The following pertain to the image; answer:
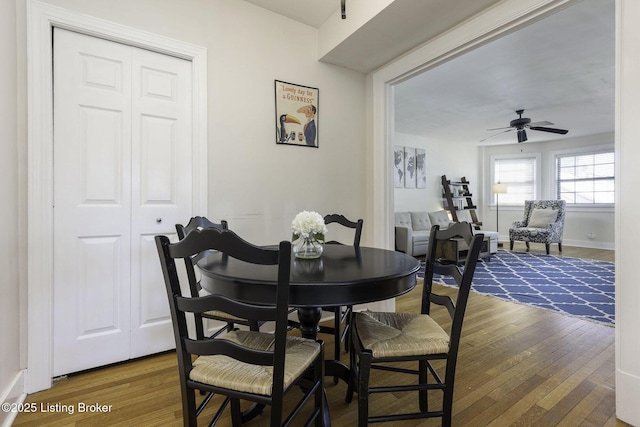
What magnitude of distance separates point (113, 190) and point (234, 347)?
155 cm

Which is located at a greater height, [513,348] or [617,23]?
[617,23]

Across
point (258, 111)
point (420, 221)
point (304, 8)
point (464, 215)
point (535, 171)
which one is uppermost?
point (304, 8)

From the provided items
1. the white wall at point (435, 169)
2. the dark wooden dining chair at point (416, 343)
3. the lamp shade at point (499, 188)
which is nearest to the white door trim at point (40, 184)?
the dark wooden dining chair at point (416, 343)

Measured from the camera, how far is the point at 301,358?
44.7 inches

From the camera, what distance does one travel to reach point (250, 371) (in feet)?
3.49

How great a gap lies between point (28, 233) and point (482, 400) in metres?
2.56

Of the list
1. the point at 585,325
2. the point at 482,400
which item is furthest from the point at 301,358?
the point at 585,325

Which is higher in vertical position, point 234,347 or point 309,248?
point 309,248

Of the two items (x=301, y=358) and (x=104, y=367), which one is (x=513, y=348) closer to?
(x=301, y=358)

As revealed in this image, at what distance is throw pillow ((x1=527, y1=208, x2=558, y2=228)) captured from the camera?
21.0 feet

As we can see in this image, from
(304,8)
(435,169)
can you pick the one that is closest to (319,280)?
(304,8)

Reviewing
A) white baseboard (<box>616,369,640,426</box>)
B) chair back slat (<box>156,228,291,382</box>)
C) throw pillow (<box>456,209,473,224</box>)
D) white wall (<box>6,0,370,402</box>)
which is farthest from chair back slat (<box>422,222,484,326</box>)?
throw pillow (<box>456,209,473,224</box>)

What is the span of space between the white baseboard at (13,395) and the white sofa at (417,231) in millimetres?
4914

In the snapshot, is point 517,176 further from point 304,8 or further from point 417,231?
point 304,8
